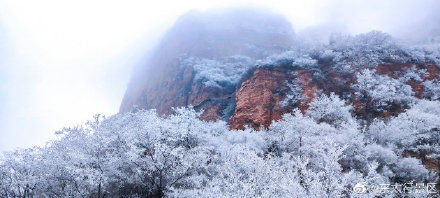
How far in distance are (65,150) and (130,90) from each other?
81.5 meters

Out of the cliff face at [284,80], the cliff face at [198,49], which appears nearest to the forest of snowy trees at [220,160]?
the cliff face at [284,80]

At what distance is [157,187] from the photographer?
1675 cm

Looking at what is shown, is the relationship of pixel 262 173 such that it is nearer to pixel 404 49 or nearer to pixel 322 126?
pixel 322 126

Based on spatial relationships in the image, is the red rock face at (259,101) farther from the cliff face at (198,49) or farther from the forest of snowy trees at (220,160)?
the cliff face at (198,49)

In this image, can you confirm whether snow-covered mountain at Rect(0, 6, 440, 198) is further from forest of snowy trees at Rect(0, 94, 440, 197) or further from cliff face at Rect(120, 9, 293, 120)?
cliff face at Rect(120, 9, 293, 120)

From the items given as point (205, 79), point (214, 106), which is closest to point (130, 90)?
point (205, 79)

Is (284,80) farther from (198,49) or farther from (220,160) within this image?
(198,49)

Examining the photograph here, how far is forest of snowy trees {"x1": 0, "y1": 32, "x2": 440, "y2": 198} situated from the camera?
42.3 ft

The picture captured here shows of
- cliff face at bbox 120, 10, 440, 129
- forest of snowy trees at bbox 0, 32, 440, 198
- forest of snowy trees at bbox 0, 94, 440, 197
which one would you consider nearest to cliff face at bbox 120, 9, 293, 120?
cliff face at bbox 120, 10, 440, 129

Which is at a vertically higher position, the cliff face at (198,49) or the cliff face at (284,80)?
the cliff face at (198,49)

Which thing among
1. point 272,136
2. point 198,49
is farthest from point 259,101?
point 198,49

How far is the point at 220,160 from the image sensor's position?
1969 cm

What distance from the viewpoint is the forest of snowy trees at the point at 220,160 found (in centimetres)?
1288

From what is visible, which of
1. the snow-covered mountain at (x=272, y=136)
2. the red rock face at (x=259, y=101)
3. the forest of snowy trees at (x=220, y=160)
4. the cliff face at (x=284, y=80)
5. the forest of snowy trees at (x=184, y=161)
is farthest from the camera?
the red rock face at (x=259, y=101)
